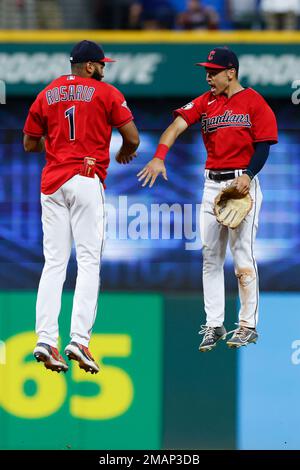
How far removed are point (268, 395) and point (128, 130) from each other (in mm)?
3819

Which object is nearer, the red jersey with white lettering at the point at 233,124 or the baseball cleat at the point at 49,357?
the baseball cleat at the point at 49,357

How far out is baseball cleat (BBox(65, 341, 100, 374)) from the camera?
33.2 feet

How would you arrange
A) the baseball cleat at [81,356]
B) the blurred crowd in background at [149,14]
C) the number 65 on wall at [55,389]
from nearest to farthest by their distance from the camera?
1. the baseball cleat at [81,356]
2. the number 65 on wall at [55,389]
3. the blurred crowd in background at [149,14]

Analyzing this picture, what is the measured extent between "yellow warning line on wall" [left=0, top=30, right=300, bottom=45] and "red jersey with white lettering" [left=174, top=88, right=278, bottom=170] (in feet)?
10.8

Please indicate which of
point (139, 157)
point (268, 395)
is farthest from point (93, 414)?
point (139, 157)

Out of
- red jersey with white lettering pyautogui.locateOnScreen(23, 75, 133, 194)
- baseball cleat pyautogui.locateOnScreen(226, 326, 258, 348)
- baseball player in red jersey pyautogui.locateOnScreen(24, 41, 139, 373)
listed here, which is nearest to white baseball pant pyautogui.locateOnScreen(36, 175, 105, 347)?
baseball player in red jersey pyautogui.locateOnScreen(24, 41, 139, 373)

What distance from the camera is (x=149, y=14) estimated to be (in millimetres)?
14508

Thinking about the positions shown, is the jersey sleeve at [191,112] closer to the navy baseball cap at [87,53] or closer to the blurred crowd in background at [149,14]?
the navy baseball cap at [87,53]

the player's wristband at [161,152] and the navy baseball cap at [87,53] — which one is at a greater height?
the navy baseball cap at [87,53]

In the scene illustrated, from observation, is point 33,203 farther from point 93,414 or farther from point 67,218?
point 67,218

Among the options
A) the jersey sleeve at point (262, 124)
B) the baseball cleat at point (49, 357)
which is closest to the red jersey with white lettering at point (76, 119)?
the jersey sleeve at point (262, 124)

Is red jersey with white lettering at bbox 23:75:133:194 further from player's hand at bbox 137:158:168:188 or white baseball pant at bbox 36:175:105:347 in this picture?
player's hand at bbox 137:158:168:188

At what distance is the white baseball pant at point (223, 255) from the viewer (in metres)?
10.8

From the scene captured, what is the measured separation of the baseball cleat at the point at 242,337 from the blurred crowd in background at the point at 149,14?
437 cm
